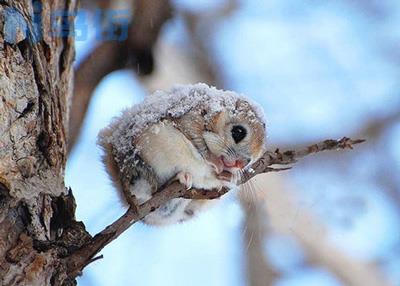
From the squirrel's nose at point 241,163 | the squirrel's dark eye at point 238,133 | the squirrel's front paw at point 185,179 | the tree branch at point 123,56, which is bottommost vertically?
the squirrel's nose at point 241,163

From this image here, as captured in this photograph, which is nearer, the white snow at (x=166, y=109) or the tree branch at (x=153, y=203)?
the tree branch at (x=153, y=203)

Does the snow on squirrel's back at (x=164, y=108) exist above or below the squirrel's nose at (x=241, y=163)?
above

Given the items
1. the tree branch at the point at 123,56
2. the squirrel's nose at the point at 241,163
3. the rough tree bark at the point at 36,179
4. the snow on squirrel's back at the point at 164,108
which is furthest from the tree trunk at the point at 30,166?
the tree branch at the point at 123,56

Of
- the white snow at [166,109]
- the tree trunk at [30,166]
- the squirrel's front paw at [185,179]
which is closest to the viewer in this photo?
the tree trunk at [30,166]

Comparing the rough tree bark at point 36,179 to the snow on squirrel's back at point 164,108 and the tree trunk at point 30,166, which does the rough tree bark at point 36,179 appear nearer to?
the tree trunk at point 30,166

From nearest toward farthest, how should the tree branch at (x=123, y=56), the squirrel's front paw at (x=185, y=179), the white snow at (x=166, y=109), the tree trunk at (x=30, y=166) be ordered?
the tree trunk at (x=30, y=166), the squirrel's front paw at (x=185, y=179), the white snow at (x=166, y=109), the tree branch at (x=123, y=56)

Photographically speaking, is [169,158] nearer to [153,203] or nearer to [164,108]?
[164,108]

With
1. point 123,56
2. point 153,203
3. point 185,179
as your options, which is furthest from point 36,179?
point 123,56
